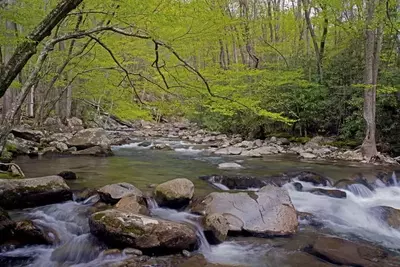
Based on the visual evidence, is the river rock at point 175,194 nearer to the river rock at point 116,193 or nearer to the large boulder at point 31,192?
the river rock at point 116,193

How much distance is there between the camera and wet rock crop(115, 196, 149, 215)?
571 centimetres

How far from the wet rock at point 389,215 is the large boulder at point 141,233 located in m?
3.87

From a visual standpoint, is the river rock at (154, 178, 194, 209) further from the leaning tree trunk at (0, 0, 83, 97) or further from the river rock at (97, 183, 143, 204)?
the leaning tree trunk at (0, 0, 83, 97)

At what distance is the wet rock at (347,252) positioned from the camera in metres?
4.71

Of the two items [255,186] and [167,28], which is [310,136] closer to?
[255,186]

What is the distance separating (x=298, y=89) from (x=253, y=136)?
3701mm

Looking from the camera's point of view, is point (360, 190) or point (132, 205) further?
point (360, 190)

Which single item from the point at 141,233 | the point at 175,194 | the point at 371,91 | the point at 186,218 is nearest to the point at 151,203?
the point at 175,194

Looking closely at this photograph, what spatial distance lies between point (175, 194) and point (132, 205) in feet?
2.78

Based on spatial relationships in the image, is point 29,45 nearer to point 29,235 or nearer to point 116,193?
point 29,235

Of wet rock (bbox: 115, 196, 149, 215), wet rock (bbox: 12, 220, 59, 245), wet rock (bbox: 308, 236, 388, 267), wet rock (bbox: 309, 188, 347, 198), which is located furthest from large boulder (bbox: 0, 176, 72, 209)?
wet rock (bbox: 309, 188, 347, 198)

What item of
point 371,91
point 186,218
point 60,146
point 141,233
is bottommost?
point 186,218

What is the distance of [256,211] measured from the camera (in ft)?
19.5

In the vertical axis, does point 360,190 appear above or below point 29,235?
below
